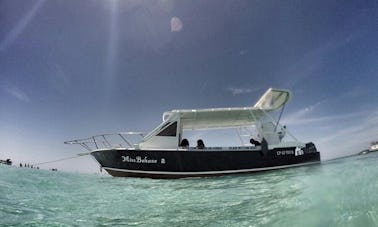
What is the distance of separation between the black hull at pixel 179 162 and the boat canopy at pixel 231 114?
2.27 meters

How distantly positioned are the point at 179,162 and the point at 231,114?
14.3 feet

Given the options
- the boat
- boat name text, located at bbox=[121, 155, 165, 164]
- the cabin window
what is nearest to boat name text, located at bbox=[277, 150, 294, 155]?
the boat

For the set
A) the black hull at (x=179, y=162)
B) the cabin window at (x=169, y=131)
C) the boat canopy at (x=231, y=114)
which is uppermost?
the boat canopy at (x=231, y=114)

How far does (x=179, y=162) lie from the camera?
538 inches

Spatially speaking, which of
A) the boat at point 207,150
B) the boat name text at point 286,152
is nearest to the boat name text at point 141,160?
the boat at point 207,150

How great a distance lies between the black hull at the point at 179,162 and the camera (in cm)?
1355

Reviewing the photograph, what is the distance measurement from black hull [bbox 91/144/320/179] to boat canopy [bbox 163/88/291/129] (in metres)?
2.27

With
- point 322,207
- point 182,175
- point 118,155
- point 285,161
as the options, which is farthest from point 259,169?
point 322,207

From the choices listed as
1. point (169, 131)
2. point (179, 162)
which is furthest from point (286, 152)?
point (169, 131)

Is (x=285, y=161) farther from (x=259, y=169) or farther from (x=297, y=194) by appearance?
(x=297, y=194)

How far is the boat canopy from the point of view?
48.9 ft

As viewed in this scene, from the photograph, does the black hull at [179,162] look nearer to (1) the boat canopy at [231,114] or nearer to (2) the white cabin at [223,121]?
(2) the white cabin at [223,121]

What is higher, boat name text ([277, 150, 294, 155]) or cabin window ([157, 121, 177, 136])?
cabin window ([157, 121, 177, 136])

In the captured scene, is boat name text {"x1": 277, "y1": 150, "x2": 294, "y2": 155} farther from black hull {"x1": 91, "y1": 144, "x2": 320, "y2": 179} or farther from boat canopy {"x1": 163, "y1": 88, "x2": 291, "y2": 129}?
boat canopy {"x1": 163, "y1": 88, "x2": 291, "y2": 129}
